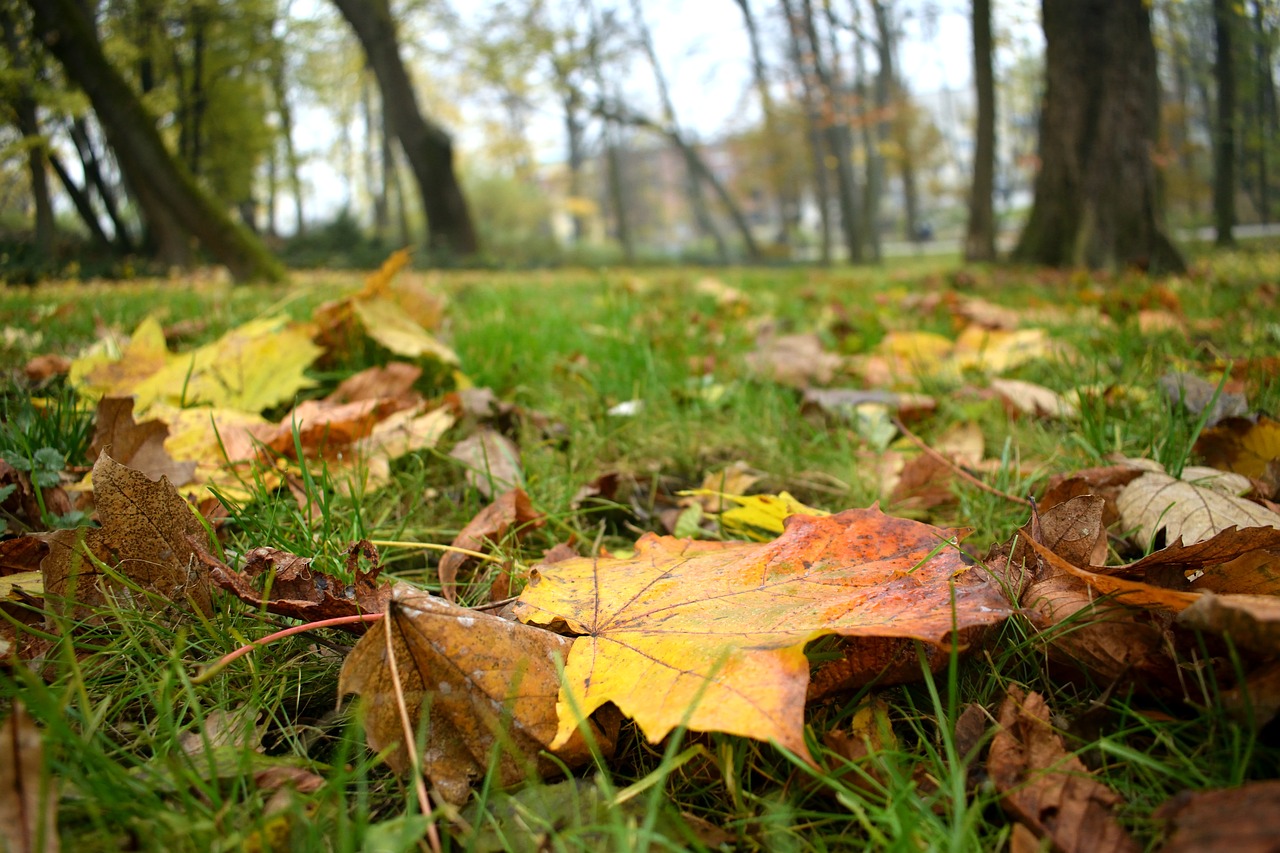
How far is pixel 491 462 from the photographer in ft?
4.81

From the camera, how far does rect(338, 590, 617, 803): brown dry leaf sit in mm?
688

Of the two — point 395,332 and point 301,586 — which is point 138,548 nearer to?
point 301,586

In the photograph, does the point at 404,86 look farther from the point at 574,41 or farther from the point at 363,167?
the point at 363,167

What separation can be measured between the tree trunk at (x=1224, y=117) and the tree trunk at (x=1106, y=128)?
1.56 ft

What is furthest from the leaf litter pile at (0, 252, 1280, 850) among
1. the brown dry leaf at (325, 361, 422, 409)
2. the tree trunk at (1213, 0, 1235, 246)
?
the tree trunk at (1213, 0, 1235, 246)

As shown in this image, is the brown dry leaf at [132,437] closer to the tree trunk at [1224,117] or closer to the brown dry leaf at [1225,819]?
the brown dry leaf at [1225,819]

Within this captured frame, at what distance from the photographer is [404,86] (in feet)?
43.2

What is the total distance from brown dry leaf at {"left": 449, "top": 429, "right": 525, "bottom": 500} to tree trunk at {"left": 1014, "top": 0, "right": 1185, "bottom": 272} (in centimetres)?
529

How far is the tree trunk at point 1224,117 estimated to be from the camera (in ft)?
16.0

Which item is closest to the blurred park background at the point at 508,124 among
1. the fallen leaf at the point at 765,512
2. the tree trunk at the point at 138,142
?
the tree trunk at the point at 138,142

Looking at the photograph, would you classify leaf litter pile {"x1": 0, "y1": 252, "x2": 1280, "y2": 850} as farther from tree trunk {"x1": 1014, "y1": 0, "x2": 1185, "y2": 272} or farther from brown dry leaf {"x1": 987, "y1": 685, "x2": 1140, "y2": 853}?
tree trunk {"x1": 1014, "y1": 0, "x2": 1185, "y2": 272}

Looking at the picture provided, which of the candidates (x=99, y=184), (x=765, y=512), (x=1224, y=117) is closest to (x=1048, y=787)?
(x=765, y=512)

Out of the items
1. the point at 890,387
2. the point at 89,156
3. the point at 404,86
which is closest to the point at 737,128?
the point at 404,86

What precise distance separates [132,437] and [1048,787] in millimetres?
1305
